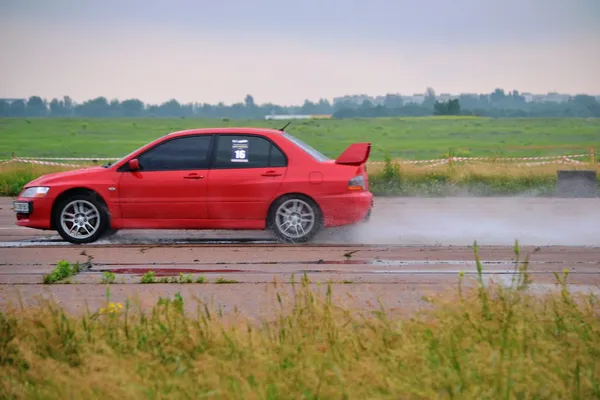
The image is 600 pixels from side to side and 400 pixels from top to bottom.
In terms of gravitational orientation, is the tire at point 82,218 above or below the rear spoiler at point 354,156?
below

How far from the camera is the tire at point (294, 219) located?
13812 millimetres

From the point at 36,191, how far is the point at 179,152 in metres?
2.09

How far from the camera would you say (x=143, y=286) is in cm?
980

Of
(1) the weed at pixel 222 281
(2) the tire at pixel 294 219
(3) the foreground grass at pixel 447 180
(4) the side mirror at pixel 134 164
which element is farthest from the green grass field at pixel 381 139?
(1) the weed at pixel 222 281

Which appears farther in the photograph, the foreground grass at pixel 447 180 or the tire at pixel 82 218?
the foreground grass at pixel 447 180

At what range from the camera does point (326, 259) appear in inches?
481

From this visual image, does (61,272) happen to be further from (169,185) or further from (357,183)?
(357,183)

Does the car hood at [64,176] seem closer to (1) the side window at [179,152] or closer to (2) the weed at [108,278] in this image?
(1) the side window at [179,152]

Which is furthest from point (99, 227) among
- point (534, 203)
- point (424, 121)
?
point (424, 121)

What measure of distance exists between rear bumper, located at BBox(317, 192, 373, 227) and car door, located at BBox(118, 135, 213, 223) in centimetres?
→ 170

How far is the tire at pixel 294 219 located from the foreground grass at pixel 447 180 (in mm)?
11244

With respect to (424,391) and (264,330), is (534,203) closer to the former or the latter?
(264,330)

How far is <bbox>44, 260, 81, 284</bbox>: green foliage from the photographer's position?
1021 cm

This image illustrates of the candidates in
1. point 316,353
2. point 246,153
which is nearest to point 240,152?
point 246,153
